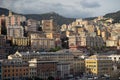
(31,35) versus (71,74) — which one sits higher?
(31,35)

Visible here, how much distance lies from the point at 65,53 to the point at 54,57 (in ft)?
8.53

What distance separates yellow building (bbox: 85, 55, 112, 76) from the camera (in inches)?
2180

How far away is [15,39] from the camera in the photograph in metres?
71.6

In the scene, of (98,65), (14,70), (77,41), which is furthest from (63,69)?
(77,41)

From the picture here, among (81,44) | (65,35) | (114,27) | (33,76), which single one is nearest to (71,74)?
(33,76)

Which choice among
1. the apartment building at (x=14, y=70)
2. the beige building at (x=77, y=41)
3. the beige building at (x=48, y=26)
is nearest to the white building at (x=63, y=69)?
the apartment building at (x=14, y=70)

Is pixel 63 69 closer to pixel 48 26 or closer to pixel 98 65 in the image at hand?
pixel 98 65

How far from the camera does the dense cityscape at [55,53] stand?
4747 cm

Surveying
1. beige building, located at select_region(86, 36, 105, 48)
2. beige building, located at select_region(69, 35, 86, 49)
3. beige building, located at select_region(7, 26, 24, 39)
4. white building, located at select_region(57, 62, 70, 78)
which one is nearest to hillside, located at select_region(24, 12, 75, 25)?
beige building, located at select_region(86, 36, 105, 48)

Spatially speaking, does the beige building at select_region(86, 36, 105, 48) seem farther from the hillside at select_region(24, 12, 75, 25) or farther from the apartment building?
the hillside at select_region(24, 12, 75, 25)

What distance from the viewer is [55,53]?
58.3 meters

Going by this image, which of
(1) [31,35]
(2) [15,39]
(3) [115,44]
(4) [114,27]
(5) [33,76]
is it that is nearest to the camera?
(5) [33,76]

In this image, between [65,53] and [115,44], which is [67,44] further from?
[65,53]

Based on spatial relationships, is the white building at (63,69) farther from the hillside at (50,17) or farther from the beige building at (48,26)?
the hillside at (50,17)
